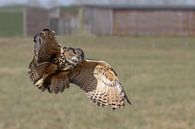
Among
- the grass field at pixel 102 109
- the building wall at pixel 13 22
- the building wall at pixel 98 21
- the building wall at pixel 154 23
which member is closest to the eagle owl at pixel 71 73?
the grass field at pixel 102 109

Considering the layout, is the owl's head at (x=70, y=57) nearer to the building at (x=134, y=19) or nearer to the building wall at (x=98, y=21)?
the building at (x=134, y=19)

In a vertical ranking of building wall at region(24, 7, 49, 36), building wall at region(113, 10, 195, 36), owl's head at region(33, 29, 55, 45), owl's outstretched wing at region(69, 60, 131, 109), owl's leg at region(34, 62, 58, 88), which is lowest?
building wall at region(113, 10, 195, 36)

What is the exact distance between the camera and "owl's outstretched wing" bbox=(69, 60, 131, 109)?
1058 millimetres

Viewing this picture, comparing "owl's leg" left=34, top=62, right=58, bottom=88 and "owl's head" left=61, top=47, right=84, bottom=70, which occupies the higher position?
"owl's head" left=61, top=47, right=84, bottom=70

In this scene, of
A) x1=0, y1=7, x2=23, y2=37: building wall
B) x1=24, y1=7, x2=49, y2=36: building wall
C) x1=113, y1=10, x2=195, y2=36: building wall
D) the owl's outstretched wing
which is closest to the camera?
the owl's outstretched wing

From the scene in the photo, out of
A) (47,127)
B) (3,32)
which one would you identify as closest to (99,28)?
(3,32)

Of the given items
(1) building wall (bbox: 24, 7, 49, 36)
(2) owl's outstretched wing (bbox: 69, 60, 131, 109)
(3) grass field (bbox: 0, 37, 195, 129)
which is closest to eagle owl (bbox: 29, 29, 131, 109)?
(2) owl's outstretched wing (bbox: 69, 60, 131, 109)

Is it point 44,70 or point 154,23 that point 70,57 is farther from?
point 154,23

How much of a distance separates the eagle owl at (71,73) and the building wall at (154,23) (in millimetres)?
58367

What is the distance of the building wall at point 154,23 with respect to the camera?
6075 cm

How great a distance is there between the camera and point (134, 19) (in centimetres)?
6406

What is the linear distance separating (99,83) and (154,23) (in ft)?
203

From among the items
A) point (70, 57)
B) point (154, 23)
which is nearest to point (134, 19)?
point (154, 23)

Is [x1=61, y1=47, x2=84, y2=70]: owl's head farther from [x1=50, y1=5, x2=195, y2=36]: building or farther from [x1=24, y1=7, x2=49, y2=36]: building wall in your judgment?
[x1=50, y1=5, x2=195, y2=36]: building
